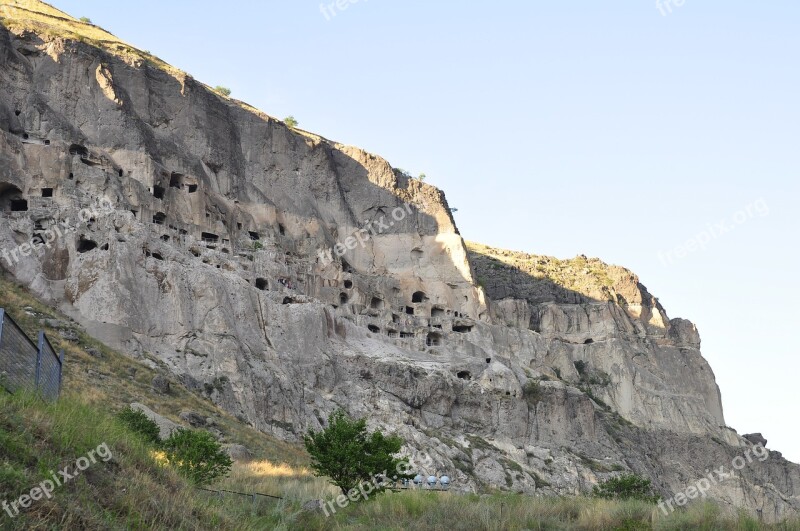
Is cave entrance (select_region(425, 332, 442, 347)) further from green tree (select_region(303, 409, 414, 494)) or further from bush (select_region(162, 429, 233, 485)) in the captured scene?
bush (select_region(162, 429, 233, 485))

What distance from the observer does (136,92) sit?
6638cm

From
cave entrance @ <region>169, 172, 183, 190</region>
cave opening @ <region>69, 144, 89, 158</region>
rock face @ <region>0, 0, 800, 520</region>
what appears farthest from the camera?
cave entrance @ <region>169, 172, 183, 190</region>

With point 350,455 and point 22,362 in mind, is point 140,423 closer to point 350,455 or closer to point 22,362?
point 350,455

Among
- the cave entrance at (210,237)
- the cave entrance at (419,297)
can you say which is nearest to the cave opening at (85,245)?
the cave entrance at (210,237)

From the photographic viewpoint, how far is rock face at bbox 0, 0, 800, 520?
48156 millimetres

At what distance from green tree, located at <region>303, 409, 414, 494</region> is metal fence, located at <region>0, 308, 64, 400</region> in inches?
394

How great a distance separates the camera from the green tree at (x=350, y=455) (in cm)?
2339

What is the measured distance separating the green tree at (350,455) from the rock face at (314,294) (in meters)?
20.7

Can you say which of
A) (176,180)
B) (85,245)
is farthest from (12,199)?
(176,180)

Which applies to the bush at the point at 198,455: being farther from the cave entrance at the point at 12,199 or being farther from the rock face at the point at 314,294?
the cave entrance at the point at 12,199

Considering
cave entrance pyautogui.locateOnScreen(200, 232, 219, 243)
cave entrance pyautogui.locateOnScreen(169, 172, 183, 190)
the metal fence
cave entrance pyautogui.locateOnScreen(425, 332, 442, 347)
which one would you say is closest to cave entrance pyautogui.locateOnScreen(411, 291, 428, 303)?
cave entrance pyautogui.locateOnScreen(425, 332, 442, 347)

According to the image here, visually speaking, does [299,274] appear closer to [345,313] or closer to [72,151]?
[345,313]

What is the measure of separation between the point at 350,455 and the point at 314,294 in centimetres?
4005

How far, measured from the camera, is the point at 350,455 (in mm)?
23438
